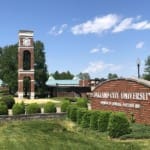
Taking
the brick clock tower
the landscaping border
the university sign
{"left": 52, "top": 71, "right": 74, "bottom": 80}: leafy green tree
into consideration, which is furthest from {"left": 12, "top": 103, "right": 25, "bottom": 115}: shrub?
{"left": 52, "top": 71, "right": 74, "bottom": 80}: leafy green tree

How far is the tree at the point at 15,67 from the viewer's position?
76.2 meters

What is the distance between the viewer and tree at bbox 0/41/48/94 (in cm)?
7619

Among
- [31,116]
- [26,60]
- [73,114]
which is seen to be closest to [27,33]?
[26,60]

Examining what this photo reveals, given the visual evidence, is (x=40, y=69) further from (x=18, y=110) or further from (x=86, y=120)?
(x=86, y=120)

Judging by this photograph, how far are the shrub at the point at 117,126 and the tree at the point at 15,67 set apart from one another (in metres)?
58.7

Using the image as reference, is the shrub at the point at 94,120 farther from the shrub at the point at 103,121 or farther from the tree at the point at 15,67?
the tree at the point at 15,67

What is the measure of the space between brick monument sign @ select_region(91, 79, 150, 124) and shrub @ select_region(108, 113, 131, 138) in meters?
4.05

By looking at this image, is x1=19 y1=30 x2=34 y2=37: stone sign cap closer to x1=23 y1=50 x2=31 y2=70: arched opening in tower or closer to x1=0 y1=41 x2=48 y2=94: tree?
x1=23 y1=50 x2=31 y2=70: arched opening in tower

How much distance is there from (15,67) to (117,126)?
61080mm

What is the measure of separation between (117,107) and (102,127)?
20.7 feet

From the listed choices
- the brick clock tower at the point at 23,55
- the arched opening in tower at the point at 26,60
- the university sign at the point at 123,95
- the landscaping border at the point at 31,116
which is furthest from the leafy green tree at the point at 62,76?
the university sign at the point at 123,95

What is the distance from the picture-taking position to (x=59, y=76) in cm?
17375

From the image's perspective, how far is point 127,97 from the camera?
940 inches

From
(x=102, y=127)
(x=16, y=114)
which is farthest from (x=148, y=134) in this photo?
(x=16, y=114)
